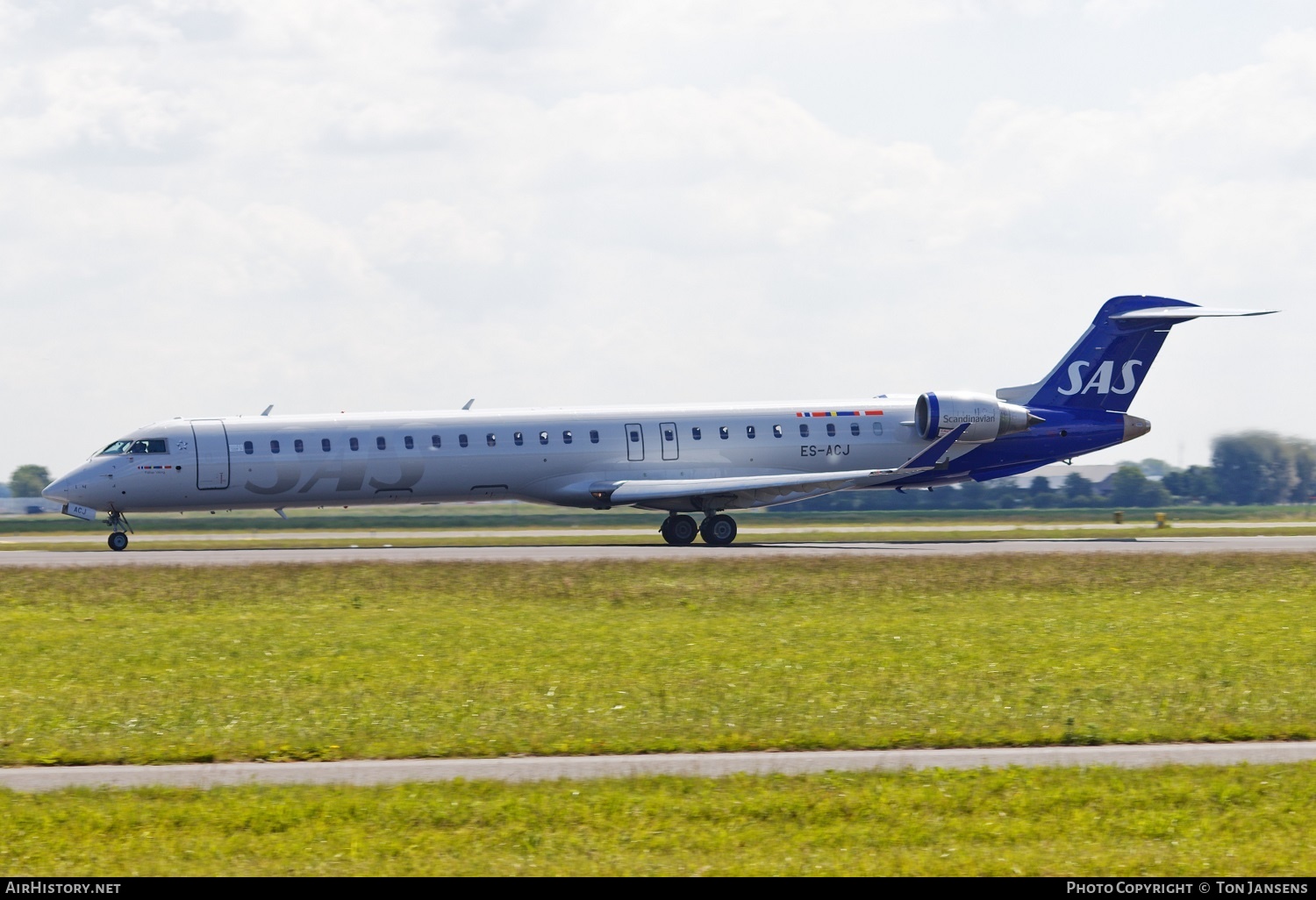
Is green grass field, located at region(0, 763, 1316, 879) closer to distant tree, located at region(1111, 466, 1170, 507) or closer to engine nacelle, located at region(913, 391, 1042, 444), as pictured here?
engine nacelle, located at region(913, 391, 1042, 444)

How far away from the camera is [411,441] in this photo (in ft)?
125

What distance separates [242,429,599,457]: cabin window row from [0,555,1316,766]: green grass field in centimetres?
833

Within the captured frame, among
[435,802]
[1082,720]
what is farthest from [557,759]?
[1082,720]

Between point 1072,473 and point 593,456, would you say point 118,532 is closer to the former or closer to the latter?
point 593,456

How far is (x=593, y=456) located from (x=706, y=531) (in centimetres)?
372

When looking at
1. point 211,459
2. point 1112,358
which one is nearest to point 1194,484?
point 1112,358

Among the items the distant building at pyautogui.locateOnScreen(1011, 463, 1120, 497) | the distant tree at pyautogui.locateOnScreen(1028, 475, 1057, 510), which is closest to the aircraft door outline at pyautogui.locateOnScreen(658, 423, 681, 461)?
the distant building at pyautogui.locateOnScreen(1011, 463, 1120, 497)

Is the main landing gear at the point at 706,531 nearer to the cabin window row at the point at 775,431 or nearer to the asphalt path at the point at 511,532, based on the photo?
the cabin window row at the point at 775,431

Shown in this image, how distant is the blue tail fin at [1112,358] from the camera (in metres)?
42.4

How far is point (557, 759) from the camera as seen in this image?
12914 mm

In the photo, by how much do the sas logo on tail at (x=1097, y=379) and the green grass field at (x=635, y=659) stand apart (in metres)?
13.4

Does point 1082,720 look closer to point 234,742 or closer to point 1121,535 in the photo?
point 234,742

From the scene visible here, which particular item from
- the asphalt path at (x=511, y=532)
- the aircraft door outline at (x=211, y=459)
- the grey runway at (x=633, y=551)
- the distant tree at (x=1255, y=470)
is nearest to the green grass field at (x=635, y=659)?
the grey runway at (x=633, y=551)

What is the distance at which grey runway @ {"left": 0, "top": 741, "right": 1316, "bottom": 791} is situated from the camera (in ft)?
39.3
